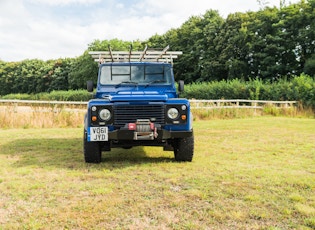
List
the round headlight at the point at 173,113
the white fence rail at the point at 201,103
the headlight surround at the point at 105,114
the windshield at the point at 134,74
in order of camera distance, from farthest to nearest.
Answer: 1. the white fence rail at the point at 201,103
2. the windshield at the point at 134,74
3. the round headlight at the point at 173,113
4. the headlight surround at the point at 105,114

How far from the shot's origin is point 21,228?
3115mm

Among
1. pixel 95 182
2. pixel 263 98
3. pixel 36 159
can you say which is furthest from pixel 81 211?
pixel 263 98

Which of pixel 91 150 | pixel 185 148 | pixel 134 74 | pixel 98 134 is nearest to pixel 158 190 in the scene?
pixel 98 134

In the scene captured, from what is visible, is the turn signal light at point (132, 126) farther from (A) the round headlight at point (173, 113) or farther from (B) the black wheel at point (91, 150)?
(B) the black wheel at point (91, 150)

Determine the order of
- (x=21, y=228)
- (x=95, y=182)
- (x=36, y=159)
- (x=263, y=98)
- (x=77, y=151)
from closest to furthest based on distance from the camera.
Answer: (x=21, y=228), (x=95, y=182), (x=36, y=159), (x=77, y=151), (x=263, y=98)

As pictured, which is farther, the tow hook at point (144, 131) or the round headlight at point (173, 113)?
the round headlight at point (173, 113)

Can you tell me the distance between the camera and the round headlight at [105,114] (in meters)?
5.68

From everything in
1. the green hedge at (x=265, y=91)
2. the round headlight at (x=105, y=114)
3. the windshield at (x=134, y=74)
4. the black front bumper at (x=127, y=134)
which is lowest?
the black front bumper at (x=127, y=134)

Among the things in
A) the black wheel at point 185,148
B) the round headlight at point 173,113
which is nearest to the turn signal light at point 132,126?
the round headlight at point 173,113

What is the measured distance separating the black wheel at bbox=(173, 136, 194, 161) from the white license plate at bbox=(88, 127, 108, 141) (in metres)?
1.34

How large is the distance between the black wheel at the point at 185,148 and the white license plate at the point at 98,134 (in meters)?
1.34

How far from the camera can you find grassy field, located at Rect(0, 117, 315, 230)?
3318 mm

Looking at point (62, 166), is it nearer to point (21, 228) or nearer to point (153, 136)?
point (153, 136)

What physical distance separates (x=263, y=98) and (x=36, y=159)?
22432 mm
